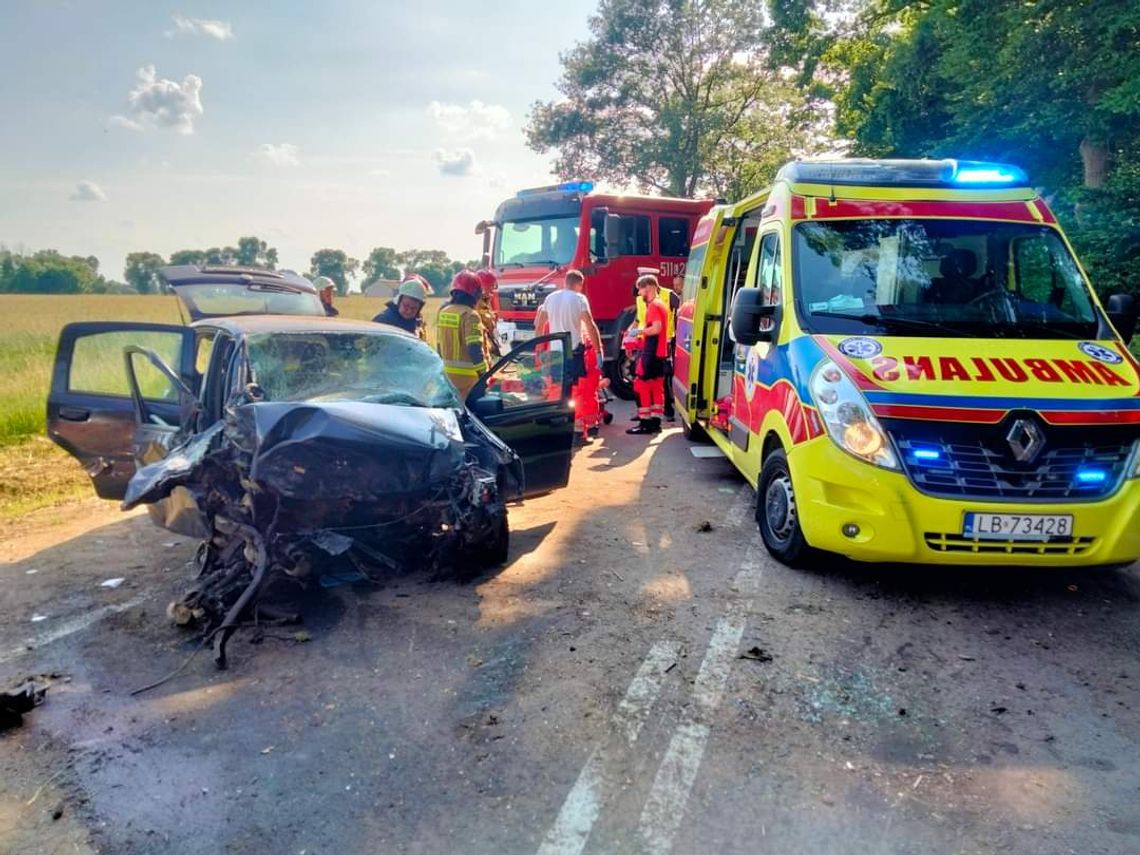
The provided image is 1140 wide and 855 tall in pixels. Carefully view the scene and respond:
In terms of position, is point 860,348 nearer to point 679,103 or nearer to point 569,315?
point 569,315

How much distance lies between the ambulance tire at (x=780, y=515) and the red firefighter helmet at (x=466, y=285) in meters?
2.85

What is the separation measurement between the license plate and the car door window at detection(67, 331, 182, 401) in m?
5.01

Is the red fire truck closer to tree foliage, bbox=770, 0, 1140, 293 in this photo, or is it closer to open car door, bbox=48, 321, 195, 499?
tree foliage, bbox=770, 0, 1140, 293

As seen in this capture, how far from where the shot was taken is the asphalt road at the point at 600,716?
8.27 ft

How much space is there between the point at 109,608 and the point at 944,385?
4.64m

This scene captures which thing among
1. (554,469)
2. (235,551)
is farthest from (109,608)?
(554,469)

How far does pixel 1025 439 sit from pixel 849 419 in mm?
835

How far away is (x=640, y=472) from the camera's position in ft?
23.6

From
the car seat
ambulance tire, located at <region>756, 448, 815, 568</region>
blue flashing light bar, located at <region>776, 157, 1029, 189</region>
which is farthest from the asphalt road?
blue flashing light bar, located at <region>776, 157, 1029, 189</region>

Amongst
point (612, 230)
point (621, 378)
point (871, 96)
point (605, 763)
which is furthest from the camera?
point (871, 96)

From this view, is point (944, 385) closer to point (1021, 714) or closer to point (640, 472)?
point (1021, 714)

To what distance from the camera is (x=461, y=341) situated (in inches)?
258

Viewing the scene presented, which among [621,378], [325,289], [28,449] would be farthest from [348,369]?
[621,378]

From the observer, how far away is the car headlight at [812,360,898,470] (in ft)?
12.9
